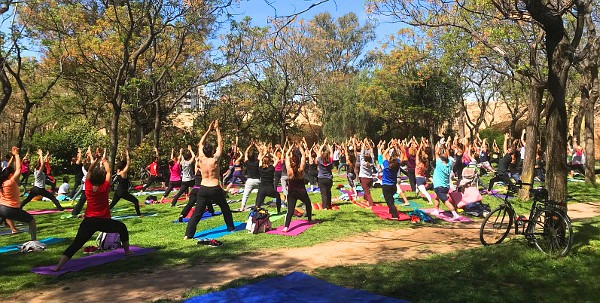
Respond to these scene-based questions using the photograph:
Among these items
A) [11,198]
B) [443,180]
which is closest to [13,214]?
[11,198]

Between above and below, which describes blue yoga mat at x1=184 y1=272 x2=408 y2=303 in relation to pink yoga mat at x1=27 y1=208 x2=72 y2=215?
below

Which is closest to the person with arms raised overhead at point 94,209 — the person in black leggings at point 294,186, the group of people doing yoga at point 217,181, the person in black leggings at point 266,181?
the group of people doing yoga at point 217,181

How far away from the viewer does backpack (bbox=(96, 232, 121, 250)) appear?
26.8ft

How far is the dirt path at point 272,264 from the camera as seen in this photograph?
18.9ft

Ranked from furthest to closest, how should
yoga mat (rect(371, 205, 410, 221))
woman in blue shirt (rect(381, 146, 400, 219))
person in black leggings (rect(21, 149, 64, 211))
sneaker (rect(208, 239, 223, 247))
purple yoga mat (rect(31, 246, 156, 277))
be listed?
1. person in black leggings (rect(21, 149, 64, 211))
2. yoga mat (rect(371, 205, 410, 221))
3. woman in blue shirt (rect(381, 146, 400, 219))
4. sneaker (rect(208, 239, 223, 247))
5. purple yoga mat (rect(31, 246, 156, 277))

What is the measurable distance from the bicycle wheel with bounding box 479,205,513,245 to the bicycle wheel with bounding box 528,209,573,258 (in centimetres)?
80

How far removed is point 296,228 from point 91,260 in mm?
4212

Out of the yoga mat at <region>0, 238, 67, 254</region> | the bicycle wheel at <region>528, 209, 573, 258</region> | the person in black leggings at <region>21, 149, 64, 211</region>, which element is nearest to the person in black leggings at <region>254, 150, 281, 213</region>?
the yoga mat at <region>0, 238, 67, 254</region>

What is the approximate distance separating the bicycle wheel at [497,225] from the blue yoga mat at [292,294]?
3335 millimetres

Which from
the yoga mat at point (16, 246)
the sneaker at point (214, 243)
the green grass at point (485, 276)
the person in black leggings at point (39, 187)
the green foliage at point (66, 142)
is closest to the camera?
the green grass at point (485, 276)

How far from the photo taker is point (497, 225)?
8.09m

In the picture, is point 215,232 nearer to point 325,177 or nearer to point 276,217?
point 276,217

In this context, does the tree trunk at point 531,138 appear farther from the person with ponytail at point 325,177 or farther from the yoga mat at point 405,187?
the person with ponytail at point 325,177

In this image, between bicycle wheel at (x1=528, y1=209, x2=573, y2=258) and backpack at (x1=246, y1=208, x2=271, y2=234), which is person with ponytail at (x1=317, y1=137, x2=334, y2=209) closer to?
backpack at (x1=246, y1=208, x2=271, y2=234)
